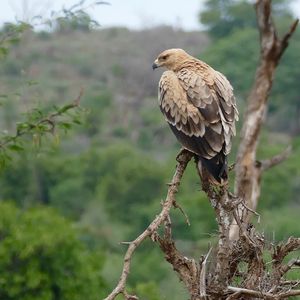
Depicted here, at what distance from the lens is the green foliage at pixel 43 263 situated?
1927cm

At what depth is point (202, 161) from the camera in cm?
625

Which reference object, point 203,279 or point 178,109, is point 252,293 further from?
point 178,109

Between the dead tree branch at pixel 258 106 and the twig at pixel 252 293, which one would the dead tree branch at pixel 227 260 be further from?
the dead tree branch at pixel 258 106

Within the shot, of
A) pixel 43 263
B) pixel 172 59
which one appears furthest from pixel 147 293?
pixel 172 59

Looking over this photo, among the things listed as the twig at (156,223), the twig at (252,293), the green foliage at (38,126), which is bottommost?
the twig at (252,293)

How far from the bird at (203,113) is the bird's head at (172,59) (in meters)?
0.42

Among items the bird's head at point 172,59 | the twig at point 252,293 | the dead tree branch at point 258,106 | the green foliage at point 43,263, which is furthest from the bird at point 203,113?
the green foliage at point 43,263

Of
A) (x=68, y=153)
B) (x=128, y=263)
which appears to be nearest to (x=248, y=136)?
(x=128, y=263)

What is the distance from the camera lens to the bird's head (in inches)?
290

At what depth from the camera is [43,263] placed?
20.2 meters

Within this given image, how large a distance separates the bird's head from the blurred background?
77 cm

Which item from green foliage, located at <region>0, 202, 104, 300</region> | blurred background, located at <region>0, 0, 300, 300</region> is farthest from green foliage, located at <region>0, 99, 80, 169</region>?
green foliage, located at <region>0, 202, 104, 300</region>

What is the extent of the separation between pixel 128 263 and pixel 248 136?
5.39 meters

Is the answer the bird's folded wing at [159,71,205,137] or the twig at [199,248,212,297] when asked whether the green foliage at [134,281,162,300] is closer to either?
the bird's folded wing at [159,71,205,137]
